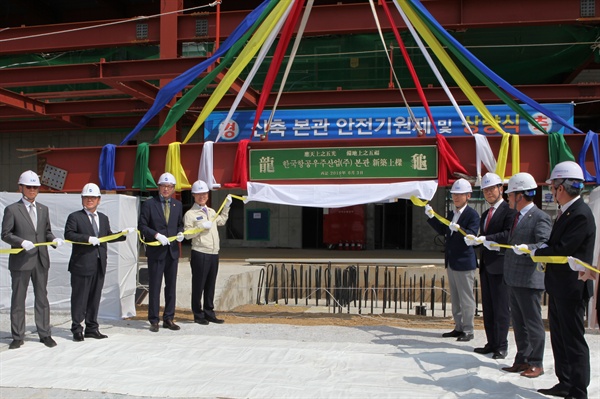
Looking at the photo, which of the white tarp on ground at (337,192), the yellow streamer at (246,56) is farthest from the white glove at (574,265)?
the yellow streamer at (246,56)

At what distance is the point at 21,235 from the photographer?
726cm

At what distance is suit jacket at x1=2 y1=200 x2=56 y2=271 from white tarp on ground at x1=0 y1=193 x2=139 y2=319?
194cm

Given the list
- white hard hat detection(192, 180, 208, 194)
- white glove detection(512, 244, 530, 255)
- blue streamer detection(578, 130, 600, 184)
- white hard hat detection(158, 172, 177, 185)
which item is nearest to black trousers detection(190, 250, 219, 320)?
white hard hat detection(192, 180, 208, 194)

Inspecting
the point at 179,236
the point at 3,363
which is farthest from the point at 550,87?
the point at 3,363

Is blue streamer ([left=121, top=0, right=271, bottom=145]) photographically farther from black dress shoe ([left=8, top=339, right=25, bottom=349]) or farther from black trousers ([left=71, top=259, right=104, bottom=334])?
black dress shoe ([left=8, top=339, right=25, bottom=349])

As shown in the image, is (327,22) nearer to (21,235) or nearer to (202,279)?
(202,279)

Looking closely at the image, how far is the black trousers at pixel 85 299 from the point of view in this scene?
7.54 meters

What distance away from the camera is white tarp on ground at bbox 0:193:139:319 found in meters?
9.32

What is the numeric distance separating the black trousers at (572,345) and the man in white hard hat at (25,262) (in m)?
5.71

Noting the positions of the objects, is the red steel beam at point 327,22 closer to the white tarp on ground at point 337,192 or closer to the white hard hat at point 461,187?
the white tarp on ground at point 337,192

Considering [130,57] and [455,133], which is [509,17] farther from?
[130,57]

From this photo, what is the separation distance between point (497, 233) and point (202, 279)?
4.24 meters

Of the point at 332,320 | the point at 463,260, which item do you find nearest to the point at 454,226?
the point at 463,260

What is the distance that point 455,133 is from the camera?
1573 cm
